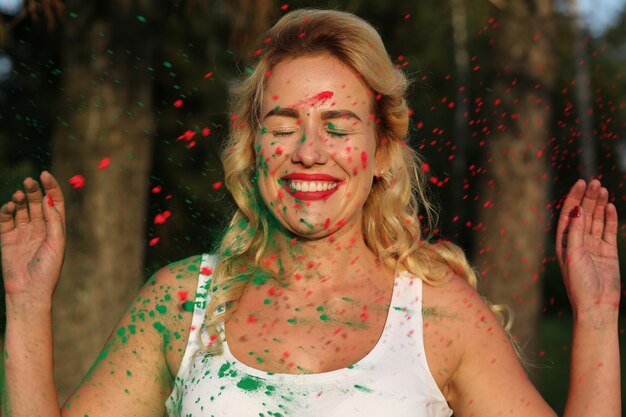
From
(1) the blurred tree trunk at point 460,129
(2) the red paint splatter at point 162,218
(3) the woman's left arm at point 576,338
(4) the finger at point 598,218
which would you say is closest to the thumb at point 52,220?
(3) the woman's left arm at point 576,338

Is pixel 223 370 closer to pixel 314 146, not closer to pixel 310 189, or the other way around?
pixel 310 189

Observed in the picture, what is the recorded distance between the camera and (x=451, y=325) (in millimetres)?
2990

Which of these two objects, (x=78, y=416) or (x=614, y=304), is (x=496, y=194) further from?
(x=78, y=416)

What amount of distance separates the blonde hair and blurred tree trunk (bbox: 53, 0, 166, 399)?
10.3 feet

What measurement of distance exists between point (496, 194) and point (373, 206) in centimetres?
393

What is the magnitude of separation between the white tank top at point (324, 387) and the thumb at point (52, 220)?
0.53 metres

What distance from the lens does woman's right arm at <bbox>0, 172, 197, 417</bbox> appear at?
2.86 meters

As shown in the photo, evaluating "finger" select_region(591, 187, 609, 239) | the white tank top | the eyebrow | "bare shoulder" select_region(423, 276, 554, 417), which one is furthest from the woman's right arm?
"finger" select_region(591, 187, 609, 239)

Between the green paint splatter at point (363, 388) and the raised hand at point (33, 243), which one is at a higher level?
the raised hand at point (33, 243)

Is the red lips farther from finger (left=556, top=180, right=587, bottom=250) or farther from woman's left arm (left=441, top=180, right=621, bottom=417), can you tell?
finger (left=556, top=180, right=587, bottom=250)

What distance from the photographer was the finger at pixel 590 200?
10.0ft

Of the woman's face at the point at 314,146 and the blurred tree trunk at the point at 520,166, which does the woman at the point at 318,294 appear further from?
the blurred tree trunk at the point at 520,166

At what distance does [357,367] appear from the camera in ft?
9.34

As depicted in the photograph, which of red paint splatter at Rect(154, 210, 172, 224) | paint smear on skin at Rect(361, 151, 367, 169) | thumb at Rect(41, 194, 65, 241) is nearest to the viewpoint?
thumb at Rect(41, 194, 65, 241)
